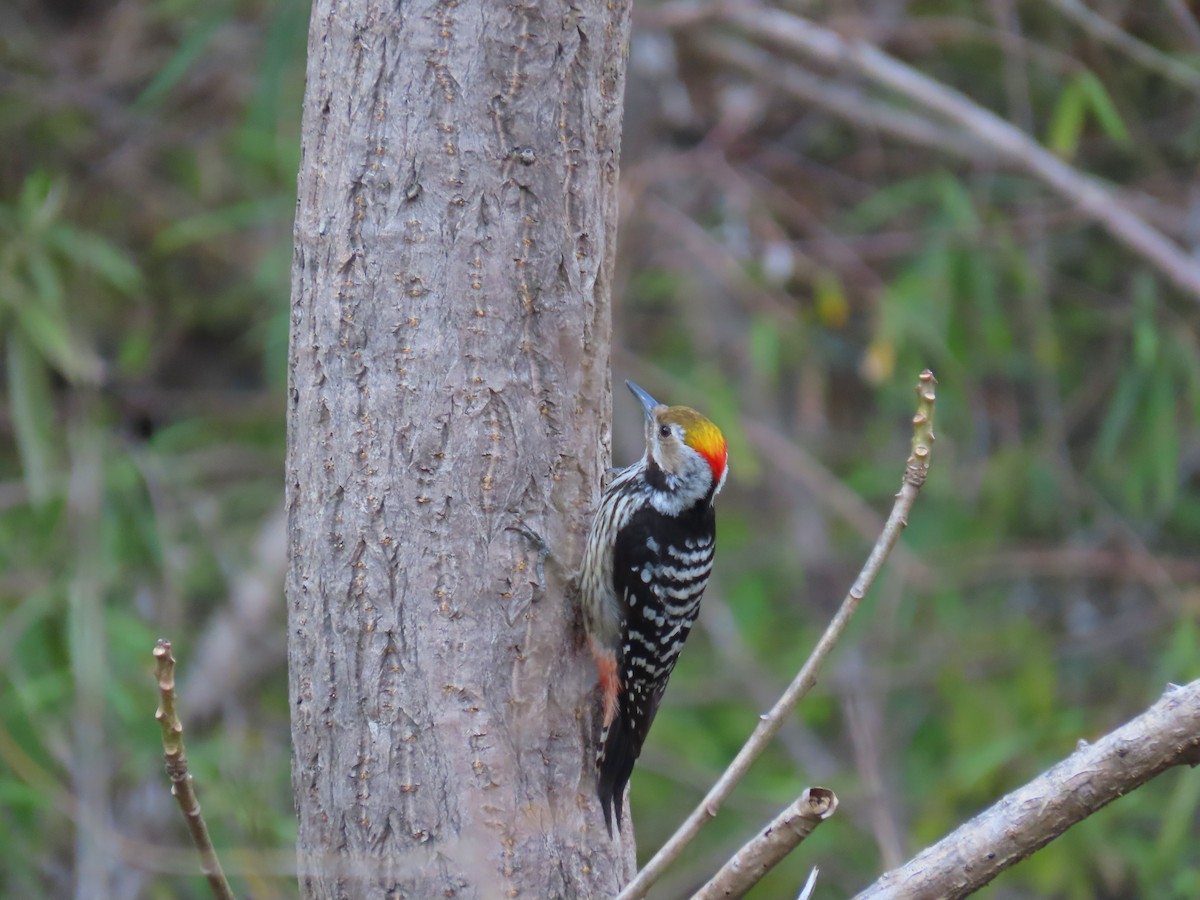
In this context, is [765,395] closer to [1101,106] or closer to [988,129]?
[988,129]

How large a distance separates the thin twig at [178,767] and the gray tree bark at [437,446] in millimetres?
405

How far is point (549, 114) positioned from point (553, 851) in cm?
121

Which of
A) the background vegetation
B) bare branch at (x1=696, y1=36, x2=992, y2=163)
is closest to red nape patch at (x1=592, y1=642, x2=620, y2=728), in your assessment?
the background vegetation

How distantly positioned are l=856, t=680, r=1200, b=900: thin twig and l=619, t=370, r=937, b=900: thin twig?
238 millimetres

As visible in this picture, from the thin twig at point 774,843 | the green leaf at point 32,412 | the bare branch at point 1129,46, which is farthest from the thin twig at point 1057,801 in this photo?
the green leaf at point 32,412

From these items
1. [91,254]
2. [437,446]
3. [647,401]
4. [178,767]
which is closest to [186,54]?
[91,254]

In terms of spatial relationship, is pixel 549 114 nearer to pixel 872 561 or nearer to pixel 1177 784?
pixel 872 561

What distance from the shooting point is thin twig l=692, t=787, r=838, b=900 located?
49.8 inches

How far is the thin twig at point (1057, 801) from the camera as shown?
1463 millimetres

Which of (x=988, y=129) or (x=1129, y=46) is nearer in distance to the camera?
(x=1129, y=46)

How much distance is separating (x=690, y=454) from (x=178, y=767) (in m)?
1.71

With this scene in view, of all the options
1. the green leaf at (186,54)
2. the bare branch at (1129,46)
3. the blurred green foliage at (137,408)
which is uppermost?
the bare branch at (1129,46)

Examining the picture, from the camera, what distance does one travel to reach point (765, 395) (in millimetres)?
5609

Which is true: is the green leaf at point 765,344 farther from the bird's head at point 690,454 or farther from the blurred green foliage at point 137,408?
the blurred green foliage at point 137,408
